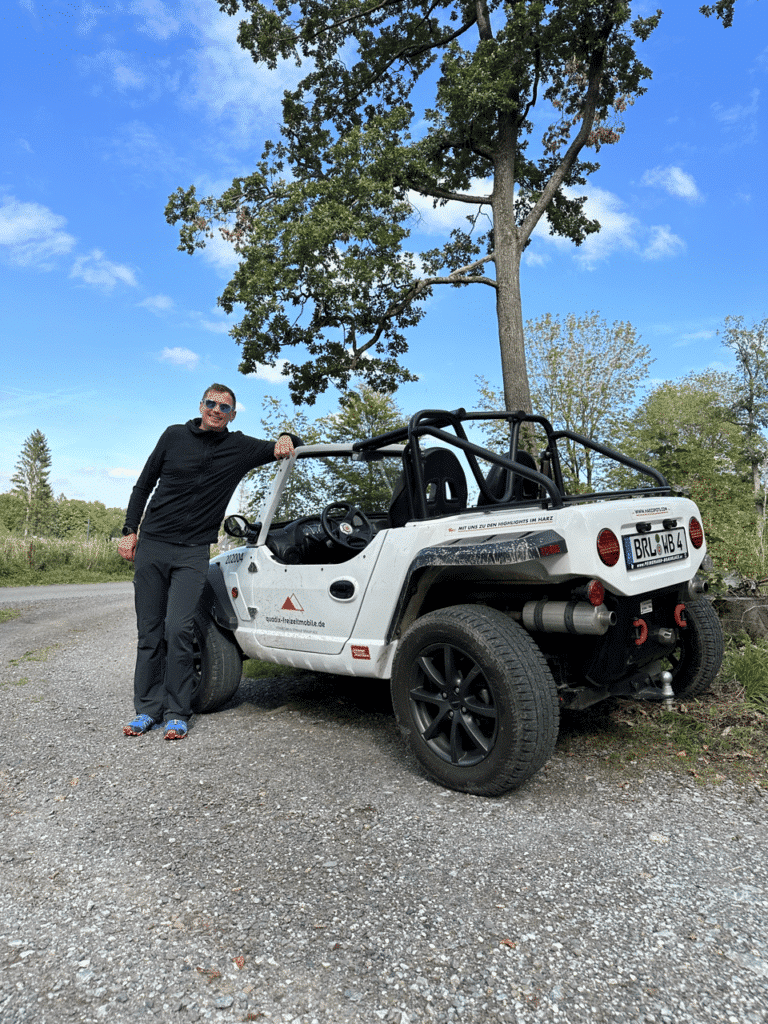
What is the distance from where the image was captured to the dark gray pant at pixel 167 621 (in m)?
4.35

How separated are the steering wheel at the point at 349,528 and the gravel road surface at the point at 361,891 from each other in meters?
1.15

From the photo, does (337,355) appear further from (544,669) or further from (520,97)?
(544,669)

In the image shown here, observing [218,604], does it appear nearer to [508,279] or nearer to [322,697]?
[322,697]

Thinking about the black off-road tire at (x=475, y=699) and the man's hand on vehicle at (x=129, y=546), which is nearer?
the black off-road tire at (x=475, y=699)

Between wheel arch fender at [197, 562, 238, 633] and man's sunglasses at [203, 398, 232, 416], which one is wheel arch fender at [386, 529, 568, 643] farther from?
man's sunglasses at [203, 398, 232, 416]

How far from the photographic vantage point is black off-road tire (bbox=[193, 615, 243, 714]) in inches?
180

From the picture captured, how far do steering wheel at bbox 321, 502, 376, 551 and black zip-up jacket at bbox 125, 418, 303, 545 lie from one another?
70 centimetres

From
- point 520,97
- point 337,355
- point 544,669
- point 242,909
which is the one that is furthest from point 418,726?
point 520,97

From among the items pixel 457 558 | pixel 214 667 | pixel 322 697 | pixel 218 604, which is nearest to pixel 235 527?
pixel 218 604

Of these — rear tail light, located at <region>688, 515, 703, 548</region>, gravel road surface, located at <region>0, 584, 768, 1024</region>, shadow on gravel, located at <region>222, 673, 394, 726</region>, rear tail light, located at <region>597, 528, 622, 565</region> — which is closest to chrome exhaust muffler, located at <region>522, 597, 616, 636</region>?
rear tail light, located at <region>597, 528, 622, 565</region>

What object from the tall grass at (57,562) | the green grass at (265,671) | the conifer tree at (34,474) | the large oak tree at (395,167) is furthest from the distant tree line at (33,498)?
the green grass at (265,671)

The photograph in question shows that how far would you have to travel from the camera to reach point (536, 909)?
2186mm

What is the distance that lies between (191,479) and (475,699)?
2449 mm

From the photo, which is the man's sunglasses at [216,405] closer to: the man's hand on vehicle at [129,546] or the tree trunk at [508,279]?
the man's hand on vehicle at [129,546]
